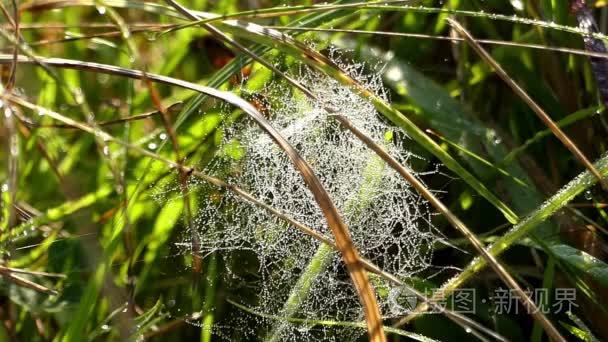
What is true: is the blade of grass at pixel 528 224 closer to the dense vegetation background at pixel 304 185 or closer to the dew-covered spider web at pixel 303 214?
the dense vegetation background at pixel 304 185

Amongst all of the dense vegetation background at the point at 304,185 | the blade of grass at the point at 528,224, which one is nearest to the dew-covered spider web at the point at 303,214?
the dense vegetation background at the point at 304,185

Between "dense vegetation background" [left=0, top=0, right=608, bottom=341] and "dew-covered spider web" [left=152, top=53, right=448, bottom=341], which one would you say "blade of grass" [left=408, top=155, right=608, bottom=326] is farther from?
"dew-covered spider web" [left=152, top=53, right=448, bottom=341]

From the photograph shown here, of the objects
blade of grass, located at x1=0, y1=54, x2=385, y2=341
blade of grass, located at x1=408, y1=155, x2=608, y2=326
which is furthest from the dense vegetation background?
blade of grass, located at x1=0, y1=54, x2=385, y2=341

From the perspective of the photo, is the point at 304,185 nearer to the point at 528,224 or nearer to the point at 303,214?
the point at 303,214

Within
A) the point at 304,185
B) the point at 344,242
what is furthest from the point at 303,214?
the point at 344,242

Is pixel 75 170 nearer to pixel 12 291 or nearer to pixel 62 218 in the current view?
pixel 62 218

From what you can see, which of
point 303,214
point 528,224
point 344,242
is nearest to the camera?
point 344,242

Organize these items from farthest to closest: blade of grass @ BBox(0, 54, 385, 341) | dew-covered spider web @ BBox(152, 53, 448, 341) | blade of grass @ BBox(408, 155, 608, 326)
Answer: dew-covered spider web @ BBox(152, 53, 448, 341) → blade of grass @ BBox(408, 155, 608, 326) → blade of grass @ BBox(0, 54, 385, 341)
